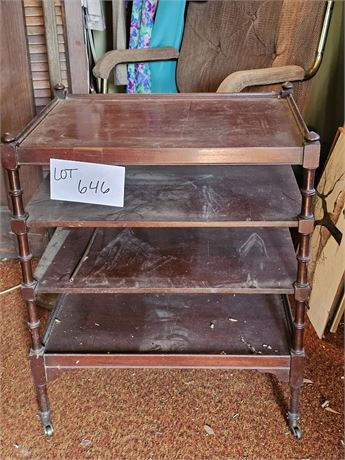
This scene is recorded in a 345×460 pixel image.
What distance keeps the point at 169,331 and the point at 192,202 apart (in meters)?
0.33

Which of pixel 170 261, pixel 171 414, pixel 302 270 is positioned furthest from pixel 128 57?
pixel 171 414

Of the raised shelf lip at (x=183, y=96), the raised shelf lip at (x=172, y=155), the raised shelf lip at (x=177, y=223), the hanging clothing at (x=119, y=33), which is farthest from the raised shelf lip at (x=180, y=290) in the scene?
the hanging clothing at (x=119, y=33)

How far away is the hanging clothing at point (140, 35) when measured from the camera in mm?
1805

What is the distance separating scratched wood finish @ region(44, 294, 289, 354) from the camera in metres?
1.27

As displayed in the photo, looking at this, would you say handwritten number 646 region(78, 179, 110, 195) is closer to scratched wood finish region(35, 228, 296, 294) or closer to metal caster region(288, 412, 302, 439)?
scratched wood finish region(35, 228, 296, 294)

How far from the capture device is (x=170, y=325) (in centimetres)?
133

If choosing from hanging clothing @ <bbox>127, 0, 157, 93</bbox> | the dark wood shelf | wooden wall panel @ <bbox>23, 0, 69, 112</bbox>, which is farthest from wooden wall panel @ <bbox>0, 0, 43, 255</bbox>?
the dark wood shelf

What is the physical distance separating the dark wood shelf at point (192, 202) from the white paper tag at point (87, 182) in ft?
0.13

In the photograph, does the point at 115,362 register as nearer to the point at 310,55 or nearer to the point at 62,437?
the point at 62,437

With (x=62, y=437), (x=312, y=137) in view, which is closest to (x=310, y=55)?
(x=312, y=137)

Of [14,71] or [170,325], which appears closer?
[170,325]

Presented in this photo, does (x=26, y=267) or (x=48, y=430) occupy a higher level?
(x=26, y=267)

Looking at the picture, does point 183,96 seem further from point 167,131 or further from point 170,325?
point 170,325

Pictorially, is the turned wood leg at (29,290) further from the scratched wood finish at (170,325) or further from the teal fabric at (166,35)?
the teal fabric at (166,35)
